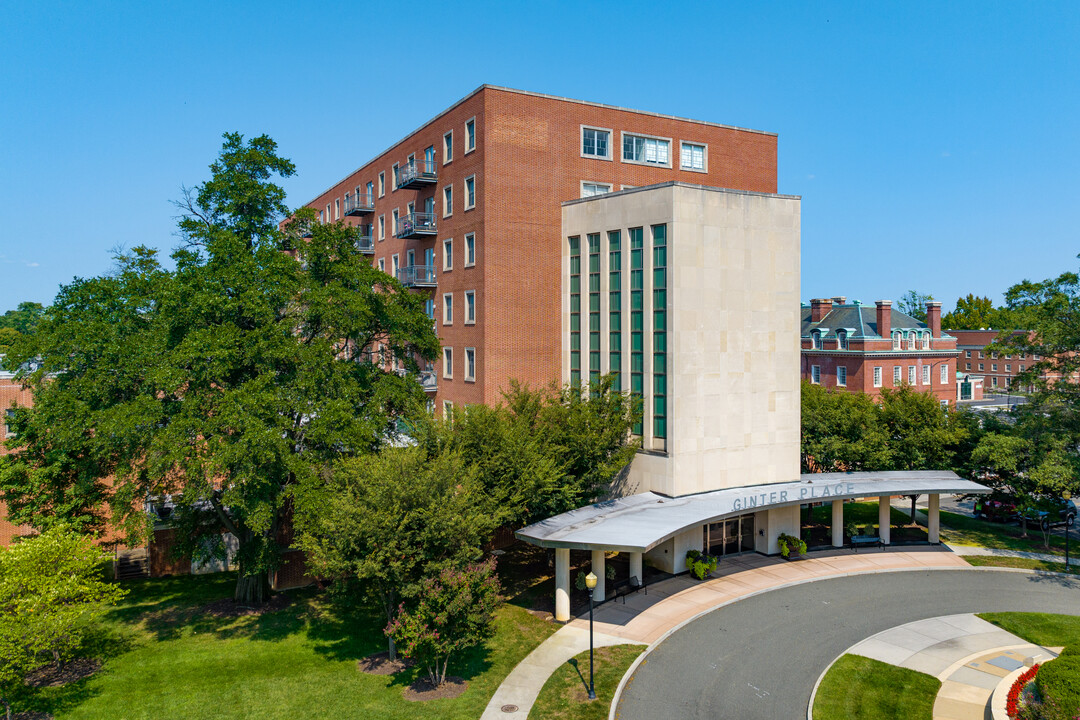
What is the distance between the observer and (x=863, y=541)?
34469 millimetres

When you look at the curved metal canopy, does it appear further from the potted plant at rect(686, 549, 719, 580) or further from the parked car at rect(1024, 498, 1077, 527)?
the parked car at rect(1024, 498, 1077, 527)

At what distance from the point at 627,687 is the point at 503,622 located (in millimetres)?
6249

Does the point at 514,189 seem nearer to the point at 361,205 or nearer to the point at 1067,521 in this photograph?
the point at 361,205

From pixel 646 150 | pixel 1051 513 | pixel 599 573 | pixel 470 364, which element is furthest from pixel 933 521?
pixel 470 364

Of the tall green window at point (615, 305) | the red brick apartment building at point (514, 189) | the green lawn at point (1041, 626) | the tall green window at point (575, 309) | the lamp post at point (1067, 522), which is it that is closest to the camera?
the green lawn at point (1041, 626)

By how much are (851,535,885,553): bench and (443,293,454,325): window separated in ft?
79.0

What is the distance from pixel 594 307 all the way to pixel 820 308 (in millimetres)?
46104

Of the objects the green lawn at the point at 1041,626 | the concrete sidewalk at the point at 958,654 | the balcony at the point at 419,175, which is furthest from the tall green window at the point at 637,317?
the green lawn at the point at 1041,626

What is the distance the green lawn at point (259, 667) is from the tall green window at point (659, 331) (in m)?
10.8

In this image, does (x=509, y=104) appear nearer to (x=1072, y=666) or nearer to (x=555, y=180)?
(x=555, y=180)

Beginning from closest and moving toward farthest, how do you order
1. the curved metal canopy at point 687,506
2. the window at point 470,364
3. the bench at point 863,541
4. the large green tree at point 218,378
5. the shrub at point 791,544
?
the large green tree at point 218,378, the curved metal canopy at point 687,506, the shrub at point 791,544, the bench at point 863,541, the window at point 470,364

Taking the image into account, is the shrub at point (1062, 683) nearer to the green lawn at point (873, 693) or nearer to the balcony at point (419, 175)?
the green lawn at point (873, 693)

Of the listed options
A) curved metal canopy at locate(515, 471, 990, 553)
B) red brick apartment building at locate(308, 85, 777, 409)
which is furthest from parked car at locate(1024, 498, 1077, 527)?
red brick apartment building at locate(308, 85, 777, 409)

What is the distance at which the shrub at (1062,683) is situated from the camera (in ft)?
53.5
